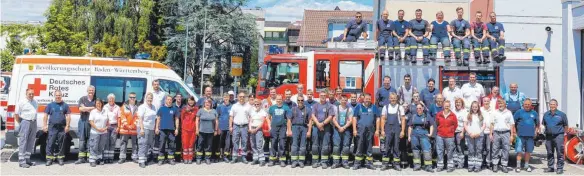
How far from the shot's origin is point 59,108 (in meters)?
11.9

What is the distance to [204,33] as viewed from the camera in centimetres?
4219

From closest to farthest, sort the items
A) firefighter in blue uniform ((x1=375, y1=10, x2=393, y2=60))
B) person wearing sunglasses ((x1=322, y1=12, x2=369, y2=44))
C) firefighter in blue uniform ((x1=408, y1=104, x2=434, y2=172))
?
firefighter in blue uniform ((x1=408, y1=104, x2=434, y2=172)) → firefighter in blue uniform ((x1=375, y1=10, x2=393, y2=60)) → person wearing sunglasses ((x1=322, y1=12, x2=369, y2=44))

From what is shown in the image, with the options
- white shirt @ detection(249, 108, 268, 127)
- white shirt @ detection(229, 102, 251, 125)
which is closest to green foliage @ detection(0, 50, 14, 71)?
white shirt @ detection(229, 102, 251, 125)

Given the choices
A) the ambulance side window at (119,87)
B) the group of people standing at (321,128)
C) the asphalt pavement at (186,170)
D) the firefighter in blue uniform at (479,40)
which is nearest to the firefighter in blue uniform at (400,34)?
the group of people standing at (321,128)

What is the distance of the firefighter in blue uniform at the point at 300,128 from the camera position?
39.6ft

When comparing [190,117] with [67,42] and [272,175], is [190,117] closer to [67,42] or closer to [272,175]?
[272,175]

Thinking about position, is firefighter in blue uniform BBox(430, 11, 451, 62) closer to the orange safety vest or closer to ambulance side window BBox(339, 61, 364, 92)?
ambulance side window BBox(339, 61, 364, 92)

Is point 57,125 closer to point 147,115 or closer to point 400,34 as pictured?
point 147,115

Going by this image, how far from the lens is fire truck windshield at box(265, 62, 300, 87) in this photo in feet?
47.0

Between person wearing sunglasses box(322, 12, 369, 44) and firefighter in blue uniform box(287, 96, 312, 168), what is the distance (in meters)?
3.00

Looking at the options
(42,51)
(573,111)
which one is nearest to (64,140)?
(573,111)

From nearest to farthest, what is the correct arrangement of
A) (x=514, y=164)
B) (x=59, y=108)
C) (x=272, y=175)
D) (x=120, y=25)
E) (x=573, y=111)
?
(x=272, y=175)
(x=59, y=108)
(x=514, y=164)
(x=573, y=111)
(x=120, y=25)

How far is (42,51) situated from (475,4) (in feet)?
72.7

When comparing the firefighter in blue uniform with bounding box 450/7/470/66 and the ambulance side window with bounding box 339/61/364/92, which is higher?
the firefighter in blue uniform with bounding box 450/7/470/66
